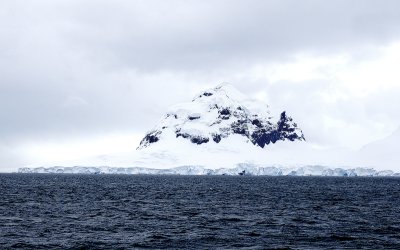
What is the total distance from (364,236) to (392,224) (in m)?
9.72

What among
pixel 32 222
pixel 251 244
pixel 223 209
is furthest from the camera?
pixel 223 209

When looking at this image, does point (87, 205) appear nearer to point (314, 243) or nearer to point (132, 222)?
point (132, 222)

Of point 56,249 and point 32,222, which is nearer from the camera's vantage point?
point 56,249

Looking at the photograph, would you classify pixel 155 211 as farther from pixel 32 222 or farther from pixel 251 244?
pixel 251 244

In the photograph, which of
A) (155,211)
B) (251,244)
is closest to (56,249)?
(251,244)

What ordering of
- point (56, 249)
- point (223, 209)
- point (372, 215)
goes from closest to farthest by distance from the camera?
point (56, 249), point (372, 215), point (223, 209)

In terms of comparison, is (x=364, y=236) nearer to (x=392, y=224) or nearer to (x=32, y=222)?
(x=392, y=224)

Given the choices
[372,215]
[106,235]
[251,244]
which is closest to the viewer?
[251,244]

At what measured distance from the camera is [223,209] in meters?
70.6

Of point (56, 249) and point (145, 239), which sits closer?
point (56, 249)

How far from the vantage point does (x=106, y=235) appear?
152 feet

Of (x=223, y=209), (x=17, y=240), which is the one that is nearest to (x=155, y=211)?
(x=223, y=209)

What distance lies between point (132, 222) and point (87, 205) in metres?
21.1

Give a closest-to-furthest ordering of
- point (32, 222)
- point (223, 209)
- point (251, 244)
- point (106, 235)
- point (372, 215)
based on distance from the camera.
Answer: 1. point (251, 244)
2. point (106, 235)
3. point (32, 222)
4. point (372, 215)
5. point (223, 209)
